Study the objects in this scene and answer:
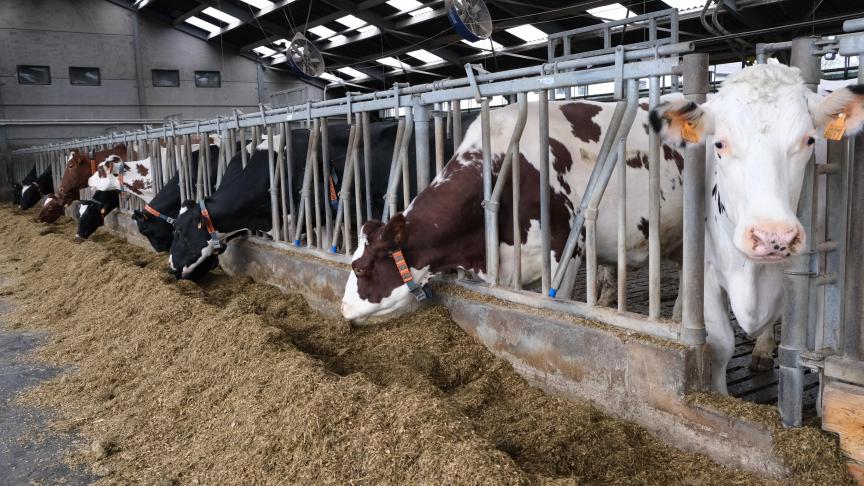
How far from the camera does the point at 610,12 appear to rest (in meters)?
14.6

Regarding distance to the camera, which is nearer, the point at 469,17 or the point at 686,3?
the point at 469,17

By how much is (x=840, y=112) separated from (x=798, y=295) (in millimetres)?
671

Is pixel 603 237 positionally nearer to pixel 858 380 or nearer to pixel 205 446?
pixel 858 380

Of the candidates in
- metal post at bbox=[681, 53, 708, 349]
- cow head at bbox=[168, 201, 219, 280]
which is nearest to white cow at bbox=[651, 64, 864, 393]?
metal post at bbox=[681, 53, 708, 349]

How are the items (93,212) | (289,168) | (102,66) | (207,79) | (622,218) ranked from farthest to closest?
1. (207,79)
2. (102,66)
3. (93,212)
4. (289,168)
5. (622,218)

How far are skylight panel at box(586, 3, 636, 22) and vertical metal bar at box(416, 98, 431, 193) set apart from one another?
10.5m

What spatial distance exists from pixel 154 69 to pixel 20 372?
23535 mm

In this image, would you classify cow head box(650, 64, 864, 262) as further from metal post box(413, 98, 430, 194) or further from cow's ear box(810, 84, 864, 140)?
metal post box(413, 98, 430, 194)

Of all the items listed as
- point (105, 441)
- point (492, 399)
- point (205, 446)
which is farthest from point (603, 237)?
point (105, 441)

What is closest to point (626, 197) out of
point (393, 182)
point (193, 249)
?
point (393, 182)

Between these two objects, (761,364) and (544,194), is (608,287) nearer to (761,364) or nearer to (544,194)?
(761,364)

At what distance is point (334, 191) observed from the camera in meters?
6.46

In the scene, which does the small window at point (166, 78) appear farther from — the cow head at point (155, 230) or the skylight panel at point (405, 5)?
the cow head at point (155, 230)

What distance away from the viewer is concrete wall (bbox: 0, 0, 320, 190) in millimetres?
22969
